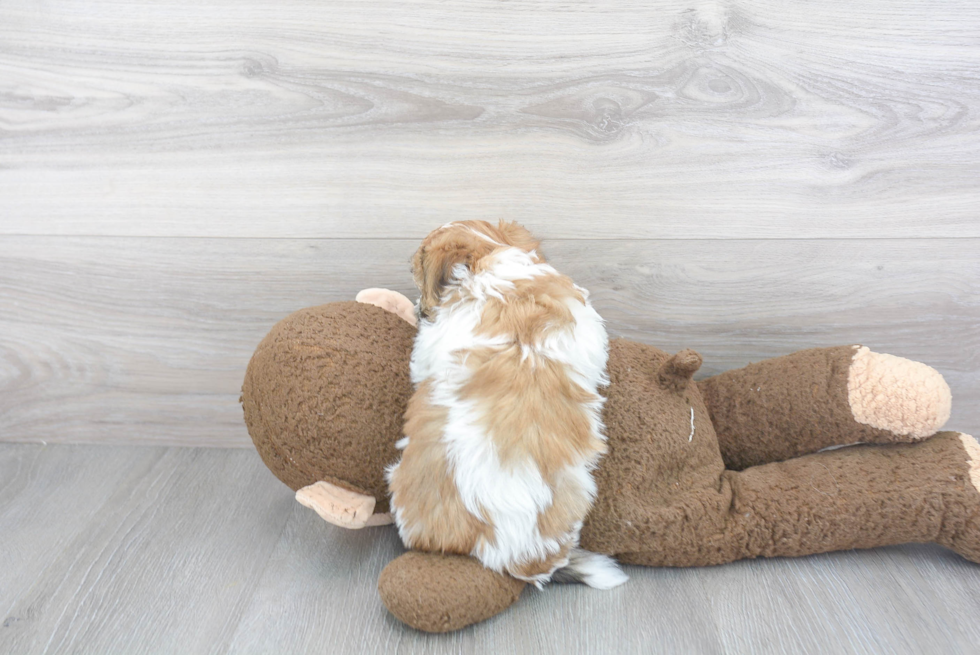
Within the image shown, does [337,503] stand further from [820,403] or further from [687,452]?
[820,403]

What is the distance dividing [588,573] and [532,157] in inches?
22.8

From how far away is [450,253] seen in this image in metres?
0.81

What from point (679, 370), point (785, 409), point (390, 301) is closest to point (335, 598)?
point (390, 301)

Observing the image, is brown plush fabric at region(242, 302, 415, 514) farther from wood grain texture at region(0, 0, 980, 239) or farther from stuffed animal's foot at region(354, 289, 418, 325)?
wood grain texture at region(0, 0, 980, 239)

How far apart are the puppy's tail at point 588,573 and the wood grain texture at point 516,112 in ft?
1.51

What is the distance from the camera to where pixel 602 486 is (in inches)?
33.7

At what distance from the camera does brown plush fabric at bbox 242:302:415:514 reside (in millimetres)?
871

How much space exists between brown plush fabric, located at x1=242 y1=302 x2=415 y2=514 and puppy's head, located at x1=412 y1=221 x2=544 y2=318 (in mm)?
102

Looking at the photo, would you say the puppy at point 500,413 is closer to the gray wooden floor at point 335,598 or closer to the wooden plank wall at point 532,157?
the gray wooden floor at point 335,598

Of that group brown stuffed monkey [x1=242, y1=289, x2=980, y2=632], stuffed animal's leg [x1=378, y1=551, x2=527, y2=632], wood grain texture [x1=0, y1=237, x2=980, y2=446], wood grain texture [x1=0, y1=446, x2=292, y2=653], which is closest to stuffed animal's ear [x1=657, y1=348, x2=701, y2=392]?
brown stuffed monkey [x1=242, y1=289, x2=980, y2=632]

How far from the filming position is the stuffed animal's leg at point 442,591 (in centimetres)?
76

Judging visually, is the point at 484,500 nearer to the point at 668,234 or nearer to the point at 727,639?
the point at 727,639

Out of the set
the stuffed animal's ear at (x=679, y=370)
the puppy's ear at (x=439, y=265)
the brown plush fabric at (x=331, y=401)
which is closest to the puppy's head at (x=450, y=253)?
the puppy's ear at (x=439, y=265)

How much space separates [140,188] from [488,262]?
24.6 inches
